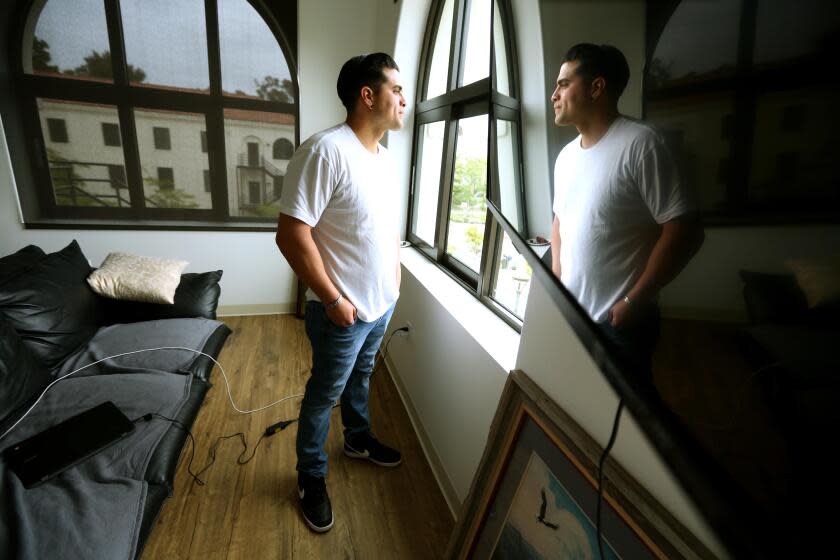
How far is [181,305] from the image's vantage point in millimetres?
2396

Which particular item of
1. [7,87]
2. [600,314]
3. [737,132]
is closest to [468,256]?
[600,314]

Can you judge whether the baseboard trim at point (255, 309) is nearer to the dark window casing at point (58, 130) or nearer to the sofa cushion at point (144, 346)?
the sofa cushion at point (144, 346)

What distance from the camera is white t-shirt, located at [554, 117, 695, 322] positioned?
0.31 metres

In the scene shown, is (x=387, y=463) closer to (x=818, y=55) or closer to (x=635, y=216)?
(x=635, y=216)

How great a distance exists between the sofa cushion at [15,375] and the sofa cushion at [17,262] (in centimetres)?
41

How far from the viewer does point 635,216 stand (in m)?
0.34

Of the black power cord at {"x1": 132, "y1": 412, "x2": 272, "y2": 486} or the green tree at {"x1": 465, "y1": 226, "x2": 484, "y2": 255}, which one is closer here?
the black power cord at {"x1": 132, "y1": 412, "x2": 272, "y2": 486}

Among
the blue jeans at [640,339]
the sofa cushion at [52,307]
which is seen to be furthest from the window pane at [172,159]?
the blue jeans at [640,339]

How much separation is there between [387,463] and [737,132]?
1756mm

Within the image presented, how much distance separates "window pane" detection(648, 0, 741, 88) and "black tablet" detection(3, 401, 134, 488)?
1.78m

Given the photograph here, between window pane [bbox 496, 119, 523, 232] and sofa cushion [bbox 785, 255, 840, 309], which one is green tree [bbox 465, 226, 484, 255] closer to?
window pane [bbox 496, 119, 523, 232]

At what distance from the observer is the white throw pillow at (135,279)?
2238 millimetres

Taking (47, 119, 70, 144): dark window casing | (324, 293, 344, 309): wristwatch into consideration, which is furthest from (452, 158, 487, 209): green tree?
(47, 119, 70, 144): dark window casing

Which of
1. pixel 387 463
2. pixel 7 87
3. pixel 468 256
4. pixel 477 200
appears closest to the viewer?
pixel 387 463
